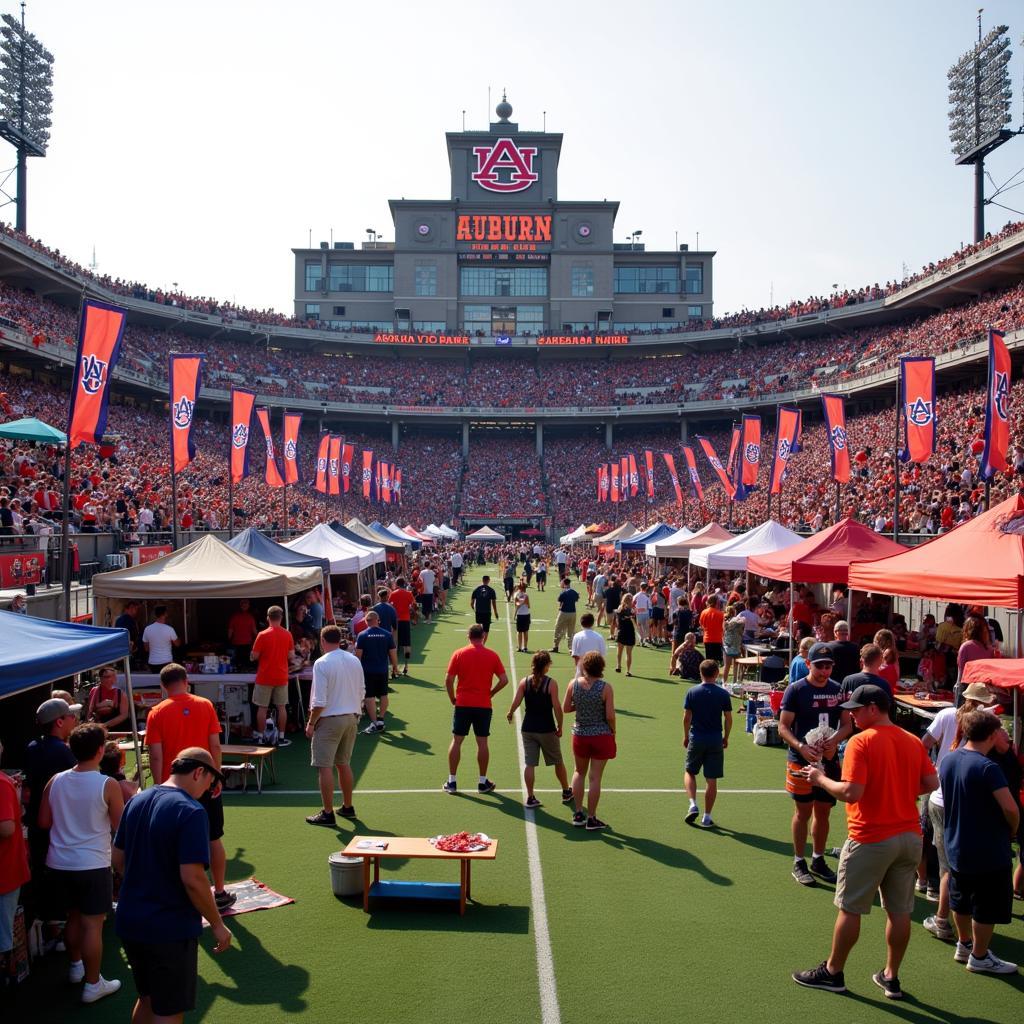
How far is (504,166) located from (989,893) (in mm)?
79026

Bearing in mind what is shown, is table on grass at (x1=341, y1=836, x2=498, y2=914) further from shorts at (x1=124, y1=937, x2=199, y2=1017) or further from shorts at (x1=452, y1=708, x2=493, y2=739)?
shorts at (x1=124, y1=937, x2=199, y2=1017)

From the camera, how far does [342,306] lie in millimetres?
78062

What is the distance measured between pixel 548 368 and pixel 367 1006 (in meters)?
72.7

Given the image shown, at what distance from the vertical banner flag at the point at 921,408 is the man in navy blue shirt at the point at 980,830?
1497cm

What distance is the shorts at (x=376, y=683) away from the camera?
11.9 m

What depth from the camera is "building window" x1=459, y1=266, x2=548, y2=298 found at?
7756 centimetres

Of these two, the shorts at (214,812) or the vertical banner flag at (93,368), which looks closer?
the shorts at (214,812)

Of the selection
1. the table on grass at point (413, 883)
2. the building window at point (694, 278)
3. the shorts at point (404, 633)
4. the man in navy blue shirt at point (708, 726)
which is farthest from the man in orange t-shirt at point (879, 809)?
the building window at point (694, 278)

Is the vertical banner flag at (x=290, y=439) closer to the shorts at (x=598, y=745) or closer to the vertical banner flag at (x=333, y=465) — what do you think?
the vertical banner flag at (x=333, y=465)

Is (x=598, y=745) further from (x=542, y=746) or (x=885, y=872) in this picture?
(x=885, y=872)

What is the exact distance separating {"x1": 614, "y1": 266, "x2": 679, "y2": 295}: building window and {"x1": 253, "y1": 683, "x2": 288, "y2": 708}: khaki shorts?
71186 mm

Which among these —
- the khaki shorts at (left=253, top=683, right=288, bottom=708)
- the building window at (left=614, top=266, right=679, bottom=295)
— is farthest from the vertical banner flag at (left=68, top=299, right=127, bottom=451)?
the building window at (left=614, top=266, right=679, bottom=295)

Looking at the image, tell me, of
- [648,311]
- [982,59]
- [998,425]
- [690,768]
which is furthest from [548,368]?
[690,768]

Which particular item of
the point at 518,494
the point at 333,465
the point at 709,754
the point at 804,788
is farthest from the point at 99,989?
the point at 518,494
